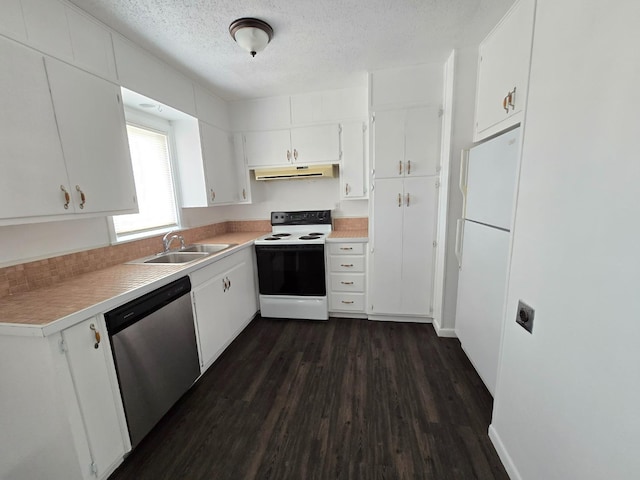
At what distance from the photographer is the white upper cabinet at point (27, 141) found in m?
1.18

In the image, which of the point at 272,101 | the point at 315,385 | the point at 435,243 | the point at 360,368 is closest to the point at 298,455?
the point at 315,385

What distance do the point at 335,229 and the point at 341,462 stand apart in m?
2.33

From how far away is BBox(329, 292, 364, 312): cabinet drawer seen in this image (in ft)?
9.43

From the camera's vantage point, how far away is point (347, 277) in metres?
2.86

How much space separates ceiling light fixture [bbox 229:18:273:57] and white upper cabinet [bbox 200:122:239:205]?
3.60 ft

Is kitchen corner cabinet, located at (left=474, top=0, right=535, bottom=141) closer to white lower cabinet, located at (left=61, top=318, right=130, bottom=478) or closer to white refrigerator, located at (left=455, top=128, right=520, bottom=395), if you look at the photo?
white refrigerator, located at (left=455, top=128, right=520, bottom=395)

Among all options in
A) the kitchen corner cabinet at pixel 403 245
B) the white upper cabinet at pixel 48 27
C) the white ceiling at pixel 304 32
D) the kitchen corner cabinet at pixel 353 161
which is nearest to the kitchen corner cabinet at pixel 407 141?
the kitchen corner cabinet at pixel 403 245

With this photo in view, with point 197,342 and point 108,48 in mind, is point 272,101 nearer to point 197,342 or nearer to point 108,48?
point 108,48

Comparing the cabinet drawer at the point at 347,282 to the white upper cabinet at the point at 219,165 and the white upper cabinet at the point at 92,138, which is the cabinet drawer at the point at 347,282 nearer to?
the white upper cabinet at the point at 219,165

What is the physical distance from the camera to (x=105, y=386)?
127 cm

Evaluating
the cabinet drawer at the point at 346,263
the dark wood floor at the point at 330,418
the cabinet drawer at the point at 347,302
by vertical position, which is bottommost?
the dark wood floor at the point at 330,418

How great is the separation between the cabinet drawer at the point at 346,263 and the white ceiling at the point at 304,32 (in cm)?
182

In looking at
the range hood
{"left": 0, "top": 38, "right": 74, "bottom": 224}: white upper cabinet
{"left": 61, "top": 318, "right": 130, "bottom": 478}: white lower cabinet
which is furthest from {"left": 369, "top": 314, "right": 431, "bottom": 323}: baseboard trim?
{"left": 0, "top": 38, "right": 74, "bottom": 224}: white upper cabinet

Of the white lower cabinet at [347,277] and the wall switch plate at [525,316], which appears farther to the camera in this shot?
the white lower cabinet at [347,277]
